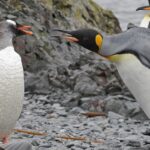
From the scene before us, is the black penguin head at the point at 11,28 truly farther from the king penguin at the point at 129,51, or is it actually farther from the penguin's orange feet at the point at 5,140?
the penguin's orange feet at the point at 5,140

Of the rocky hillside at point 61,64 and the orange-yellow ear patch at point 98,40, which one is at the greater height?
the orange-yellow ear patch at point 98,40

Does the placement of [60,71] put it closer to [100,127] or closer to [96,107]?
[96,107]

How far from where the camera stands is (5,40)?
657 centimetres

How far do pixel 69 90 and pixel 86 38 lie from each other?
240 centimetres

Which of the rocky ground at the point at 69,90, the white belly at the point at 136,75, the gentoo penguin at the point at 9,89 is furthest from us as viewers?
the rocky ground at the point at 69,90

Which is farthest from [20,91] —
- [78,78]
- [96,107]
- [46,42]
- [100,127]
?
[46,42]

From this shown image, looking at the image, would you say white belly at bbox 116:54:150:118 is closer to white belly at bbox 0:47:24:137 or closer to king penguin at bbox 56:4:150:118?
king penguin at bbox 56:4:150:118

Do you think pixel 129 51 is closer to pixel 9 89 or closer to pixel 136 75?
pixel 136 75

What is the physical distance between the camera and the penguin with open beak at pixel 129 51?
272 inches

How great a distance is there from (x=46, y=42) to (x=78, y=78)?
1092 millimetres

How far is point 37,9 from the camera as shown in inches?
410

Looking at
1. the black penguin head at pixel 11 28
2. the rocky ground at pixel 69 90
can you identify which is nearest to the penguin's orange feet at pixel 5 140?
the rocky ground at pixel 69 90

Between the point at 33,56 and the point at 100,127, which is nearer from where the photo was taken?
the point at 100,127

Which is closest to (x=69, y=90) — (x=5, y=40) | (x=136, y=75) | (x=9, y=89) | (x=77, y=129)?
(x=77, y=129)
